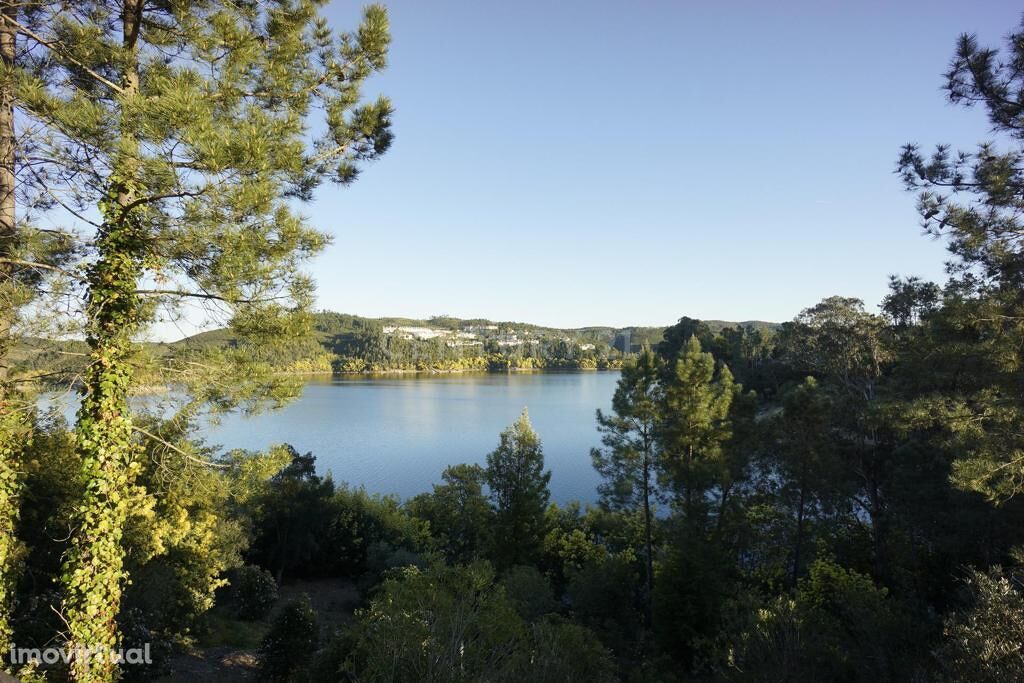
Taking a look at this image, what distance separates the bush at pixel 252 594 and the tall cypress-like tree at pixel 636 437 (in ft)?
34.3

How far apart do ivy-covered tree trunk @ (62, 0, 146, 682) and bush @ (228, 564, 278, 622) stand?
10268mm

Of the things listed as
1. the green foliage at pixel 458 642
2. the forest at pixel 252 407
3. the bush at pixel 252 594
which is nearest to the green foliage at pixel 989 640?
the forest at pixel 252 407

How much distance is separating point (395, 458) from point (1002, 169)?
34912mm

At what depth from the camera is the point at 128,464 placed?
240 inches

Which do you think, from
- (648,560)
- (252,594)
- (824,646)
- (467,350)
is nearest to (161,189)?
(824,646)

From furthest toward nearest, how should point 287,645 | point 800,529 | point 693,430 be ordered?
point 693,430, point 800,529, point 287,645

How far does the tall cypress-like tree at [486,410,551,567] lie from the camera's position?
54.9ft

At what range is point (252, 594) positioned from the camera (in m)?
14.8

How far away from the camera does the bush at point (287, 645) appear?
8.94 meters

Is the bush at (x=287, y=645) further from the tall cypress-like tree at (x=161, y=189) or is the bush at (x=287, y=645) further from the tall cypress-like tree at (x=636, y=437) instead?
the tall cypress-like tree at (x=636, y=437)

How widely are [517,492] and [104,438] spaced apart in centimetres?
1282

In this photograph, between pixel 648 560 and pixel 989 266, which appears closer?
pixel 989 266

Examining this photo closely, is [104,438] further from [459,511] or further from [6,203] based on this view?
[459,511]

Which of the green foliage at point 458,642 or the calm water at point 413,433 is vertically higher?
the green foliage at point 458,642
